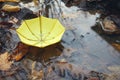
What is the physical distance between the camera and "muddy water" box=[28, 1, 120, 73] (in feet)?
25.6

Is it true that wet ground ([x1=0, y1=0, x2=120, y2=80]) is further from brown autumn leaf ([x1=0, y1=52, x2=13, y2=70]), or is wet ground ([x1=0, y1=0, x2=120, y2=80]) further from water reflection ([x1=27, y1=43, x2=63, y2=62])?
brown autumn leaf ([x1=0, y1=52, x2=13, y2=70])

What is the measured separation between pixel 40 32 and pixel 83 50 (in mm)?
1557

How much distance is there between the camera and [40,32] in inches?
316

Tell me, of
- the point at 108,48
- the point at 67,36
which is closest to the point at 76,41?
the point at 67,36

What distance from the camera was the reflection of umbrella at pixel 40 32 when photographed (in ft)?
25.4

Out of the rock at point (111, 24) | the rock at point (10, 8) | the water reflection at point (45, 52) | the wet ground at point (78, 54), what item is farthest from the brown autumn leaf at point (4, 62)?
the rock at point (111, 24)

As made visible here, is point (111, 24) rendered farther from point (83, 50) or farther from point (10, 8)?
point (10, 8)

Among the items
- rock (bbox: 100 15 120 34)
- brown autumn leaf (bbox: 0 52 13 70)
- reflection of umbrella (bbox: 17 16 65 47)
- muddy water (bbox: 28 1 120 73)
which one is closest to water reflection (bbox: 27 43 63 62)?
muddy water (bbox: 28 1 120 73)

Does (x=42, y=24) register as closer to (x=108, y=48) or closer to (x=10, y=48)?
(x=10, y=48)

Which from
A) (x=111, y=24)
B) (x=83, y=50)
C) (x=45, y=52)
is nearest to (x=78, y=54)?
(x=83, y=50)

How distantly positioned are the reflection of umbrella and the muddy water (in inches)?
22.8

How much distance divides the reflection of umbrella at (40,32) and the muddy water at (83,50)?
578mm

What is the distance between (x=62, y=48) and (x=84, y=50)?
2.43 ft

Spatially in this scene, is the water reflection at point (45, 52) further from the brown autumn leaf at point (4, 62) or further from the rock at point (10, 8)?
the rock at point (10, 8)
